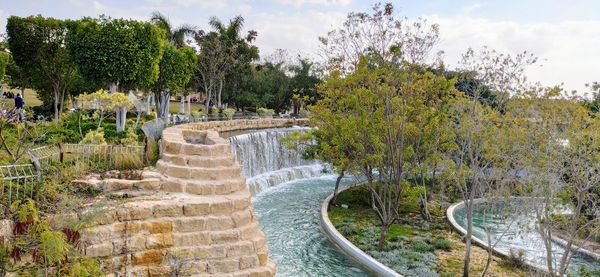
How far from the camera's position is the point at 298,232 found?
14.7 metres

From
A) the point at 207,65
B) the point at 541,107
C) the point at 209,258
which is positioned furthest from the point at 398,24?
the point at 207,65

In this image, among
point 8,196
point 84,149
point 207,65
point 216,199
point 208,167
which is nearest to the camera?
point 8,196

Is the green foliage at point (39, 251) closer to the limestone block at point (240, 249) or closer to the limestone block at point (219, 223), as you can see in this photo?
the limestone block at point (219, 223)

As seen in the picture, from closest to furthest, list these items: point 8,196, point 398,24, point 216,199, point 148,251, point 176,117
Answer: point 8,196 < point 148,251 < point 216,199 < point 398,24 < point 176,117

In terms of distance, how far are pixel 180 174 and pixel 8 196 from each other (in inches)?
110

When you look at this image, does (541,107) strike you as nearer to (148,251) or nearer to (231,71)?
(148,251)

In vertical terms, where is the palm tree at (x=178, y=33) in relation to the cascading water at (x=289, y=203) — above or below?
above

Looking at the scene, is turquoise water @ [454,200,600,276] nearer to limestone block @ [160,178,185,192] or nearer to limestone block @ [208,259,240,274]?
limestone block @ [208,259,240,274]

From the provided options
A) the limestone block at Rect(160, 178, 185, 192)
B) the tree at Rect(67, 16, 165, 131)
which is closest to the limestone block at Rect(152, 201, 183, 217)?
the limestone block at Rect(160, 178, 185, 192)

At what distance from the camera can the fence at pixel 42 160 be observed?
6978 millimetres

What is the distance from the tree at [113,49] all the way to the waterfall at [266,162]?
5.02m

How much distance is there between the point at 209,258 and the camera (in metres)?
7.64

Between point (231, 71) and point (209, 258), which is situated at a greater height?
point (231, 71)

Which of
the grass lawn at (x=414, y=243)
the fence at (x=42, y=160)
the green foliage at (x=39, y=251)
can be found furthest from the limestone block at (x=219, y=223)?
the grass lawn at (x=414, y=243)
